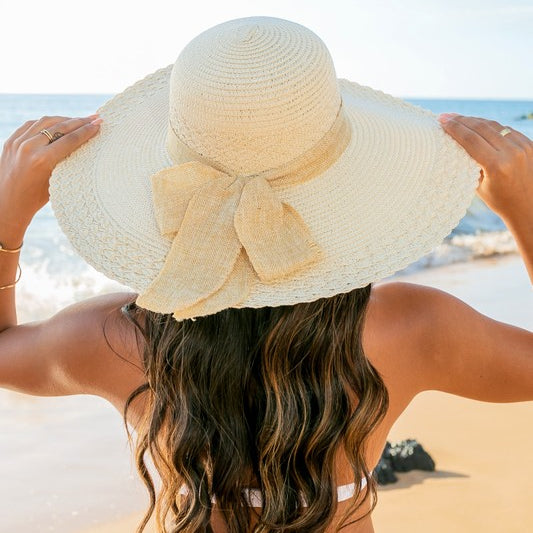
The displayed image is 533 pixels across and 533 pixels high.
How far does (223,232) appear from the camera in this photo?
49.4 inches

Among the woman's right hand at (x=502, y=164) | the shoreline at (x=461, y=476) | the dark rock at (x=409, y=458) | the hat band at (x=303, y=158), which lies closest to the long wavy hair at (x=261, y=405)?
the hat band at (x=303, y=158)

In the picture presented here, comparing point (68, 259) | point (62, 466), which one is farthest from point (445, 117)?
point (68, 259)

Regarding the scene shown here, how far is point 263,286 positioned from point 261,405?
25cm

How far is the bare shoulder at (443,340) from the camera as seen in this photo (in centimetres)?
134

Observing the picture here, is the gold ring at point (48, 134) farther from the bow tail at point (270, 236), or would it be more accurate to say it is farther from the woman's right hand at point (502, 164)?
the woman's right hand at point (502, 164)

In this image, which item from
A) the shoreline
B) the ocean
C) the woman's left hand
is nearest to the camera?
the woman's left hand

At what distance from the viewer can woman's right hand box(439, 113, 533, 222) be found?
1356mm

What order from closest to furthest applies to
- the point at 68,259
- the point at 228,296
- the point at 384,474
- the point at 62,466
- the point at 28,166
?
1. the point at 228,296
2. the point at 28,166
3. the point at 384,474
4. the point at 62,466
5. the point at 68,259

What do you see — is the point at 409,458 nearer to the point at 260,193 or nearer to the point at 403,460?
the point at 403,460

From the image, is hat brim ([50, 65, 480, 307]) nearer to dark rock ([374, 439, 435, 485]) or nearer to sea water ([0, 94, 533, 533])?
sea water ([0, 94, 533, 533])

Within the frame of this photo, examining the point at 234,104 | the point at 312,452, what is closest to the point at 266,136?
the point at 234,104

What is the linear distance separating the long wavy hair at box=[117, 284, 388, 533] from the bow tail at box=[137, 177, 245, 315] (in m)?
0.10

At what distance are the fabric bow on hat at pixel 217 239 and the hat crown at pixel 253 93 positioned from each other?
5 centimetres

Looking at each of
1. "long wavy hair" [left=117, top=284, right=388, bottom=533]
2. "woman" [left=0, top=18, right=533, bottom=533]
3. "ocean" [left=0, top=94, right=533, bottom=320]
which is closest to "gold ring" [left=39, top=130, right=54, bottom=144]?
"woman" [left=0, top=18, right=533, bottom=533]
